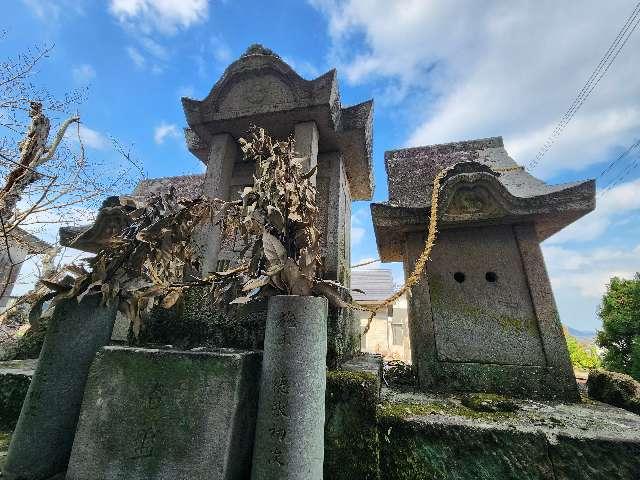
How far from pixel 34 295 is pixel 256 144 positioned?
1.98 meters

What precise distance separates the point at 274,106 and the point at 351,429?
3.65m

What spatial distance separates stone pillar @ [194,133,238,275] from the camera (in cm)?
346

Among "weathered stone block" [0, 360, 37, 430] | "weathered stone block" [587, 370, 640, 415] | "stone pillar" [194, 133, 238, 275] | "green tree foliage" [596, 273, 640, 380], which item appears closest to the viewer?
"weathered stone block" [0, 360, 37, 430]

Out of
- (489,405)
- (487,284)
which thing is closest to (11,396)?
(489,405)

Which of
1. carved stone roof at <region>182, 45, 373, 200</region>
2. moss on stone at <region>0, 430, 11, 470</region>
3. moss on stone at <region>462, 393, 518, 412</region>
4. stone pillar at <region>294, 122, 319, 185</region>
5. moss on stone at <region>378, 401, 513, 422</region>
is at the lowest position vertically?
moss on stone at <region>0, 430, 11, 470</region>

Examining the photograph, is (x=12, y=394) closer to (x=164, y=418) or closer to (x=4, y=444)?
(x=4, y=444)

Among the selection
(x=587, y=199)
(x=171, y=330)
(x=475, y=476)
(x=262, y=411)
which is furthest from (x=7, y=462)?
(x=587, y=199)

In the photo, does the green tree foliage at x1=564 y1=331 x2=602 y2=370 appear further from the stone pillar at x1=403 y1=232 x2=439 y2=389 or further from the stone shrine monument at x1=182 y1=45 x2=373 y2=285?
the stone shrine monument at x1=182 y1=45 x2=373 y2=285

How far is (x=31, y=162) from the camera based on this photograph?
450 centimetres

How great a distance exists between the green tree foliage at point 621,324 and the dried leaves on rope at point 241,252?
35.2 ft

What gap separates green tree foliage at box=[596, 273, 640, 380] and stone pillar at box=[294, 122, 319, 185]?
10232mm

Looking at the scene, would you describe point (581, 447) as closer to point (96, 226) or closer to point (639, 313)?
point (96, 226)

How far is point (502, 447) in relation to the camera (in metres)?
2.07

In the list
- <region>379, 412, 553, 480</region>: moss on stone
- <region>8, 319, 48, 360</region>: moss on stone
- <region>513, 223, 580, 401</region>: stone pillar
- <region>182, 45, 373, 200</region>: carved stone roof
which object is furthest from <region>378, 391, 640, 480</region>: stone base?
<region>8, 319, 48, 360</region>: moss on stone
